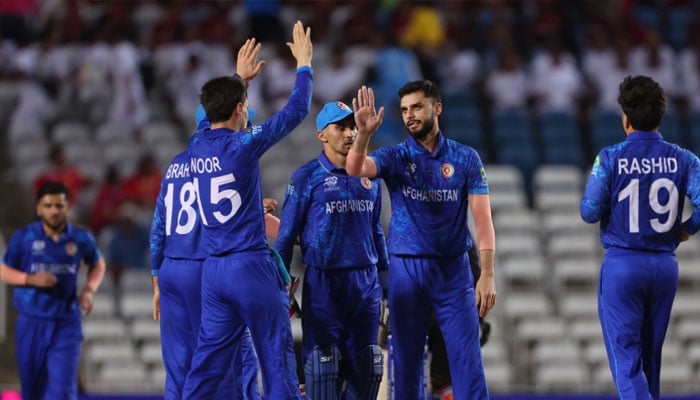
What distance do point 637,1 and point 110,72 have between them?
8945 mm

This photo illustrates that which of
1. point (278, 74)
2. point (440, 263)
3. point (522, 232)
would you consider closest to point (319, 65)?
point (278, 74)

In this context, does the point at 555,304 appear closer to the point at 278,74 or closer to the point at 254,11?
the point at 278,74

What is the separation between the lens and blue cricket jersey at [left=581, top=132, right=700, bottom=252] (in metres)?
8.20

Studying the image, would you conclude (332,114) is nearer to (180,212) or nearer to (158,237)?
(180,212)

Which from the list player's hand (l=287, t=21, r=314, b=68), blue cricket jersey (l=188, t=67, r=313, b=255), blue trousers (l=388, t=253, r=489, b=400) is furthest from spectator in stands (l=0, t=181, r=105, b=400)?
blue trousers (l=388, t=253, r=489, b=400)

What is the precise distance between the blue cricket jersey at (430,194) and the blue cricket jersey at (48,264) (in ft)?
12.3

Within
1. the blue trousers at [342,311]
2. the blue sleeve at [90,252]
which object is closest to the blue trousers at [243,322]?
the blue trousers at [342,311]

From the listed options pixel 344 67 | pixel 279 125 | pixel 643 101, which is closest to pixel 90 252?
pixel 279 125

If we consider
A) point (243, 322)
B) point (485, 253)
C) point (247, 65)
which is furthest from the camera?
point (247, 65)

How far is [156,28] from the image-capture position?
18422 millimetres

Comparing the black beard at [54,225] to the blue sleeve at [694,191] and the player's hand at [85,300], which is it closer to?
the player's hand at [85,300]

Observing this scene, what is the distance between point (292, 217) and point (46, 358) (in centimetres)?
328

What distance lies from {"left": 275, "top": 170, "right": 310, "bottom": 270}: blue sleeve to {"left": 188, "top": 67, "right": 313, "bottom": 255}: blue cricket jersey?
2.36ft

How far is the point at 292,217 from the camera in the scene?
8.84 m
